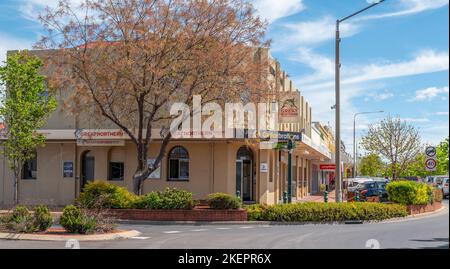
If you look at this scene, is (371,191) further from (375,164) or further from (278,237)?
(375,164)

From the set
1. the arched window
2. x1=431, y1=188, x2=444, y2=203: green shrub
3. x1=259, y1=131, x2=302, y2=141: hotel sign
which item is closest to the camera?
x1=259, y1=131, x2=302, y2=141: hotel sign

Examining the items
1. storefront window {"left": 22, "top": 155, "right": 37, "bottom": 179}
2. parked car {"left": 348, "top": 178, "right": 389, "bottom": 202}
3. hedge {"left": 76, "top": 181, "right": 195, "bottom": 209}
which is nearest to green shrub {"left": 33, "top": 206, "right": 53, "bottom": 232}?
hedge {"left": 76, "top": 181, "right": 195, "bottom": 209}

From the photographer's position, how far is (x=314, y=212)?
73.4 feet

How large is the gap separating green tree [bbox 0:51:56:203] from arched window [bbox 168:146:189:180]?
6.58m

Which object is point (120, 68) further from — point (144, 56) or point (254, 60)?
point (254, 60)

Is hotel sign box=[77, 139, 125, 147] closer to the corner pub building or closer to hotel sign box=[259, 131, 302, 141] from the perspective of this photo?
the corner pub building

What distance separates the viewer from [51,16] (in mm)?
24062

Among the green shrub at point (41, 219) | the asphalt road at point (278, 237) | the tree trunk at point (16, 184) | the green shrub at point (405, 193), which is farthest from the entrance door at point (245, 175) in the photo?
the green shrub at point (41, 219)

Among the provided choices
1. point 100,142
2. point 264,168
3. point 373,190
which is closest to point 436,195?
point 373,190

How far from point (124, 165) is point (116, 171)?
742mm

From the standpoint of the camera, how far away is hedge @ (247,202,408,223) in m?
22.1

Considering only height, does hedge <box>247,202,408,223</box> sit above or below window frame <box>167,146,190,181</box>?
below
